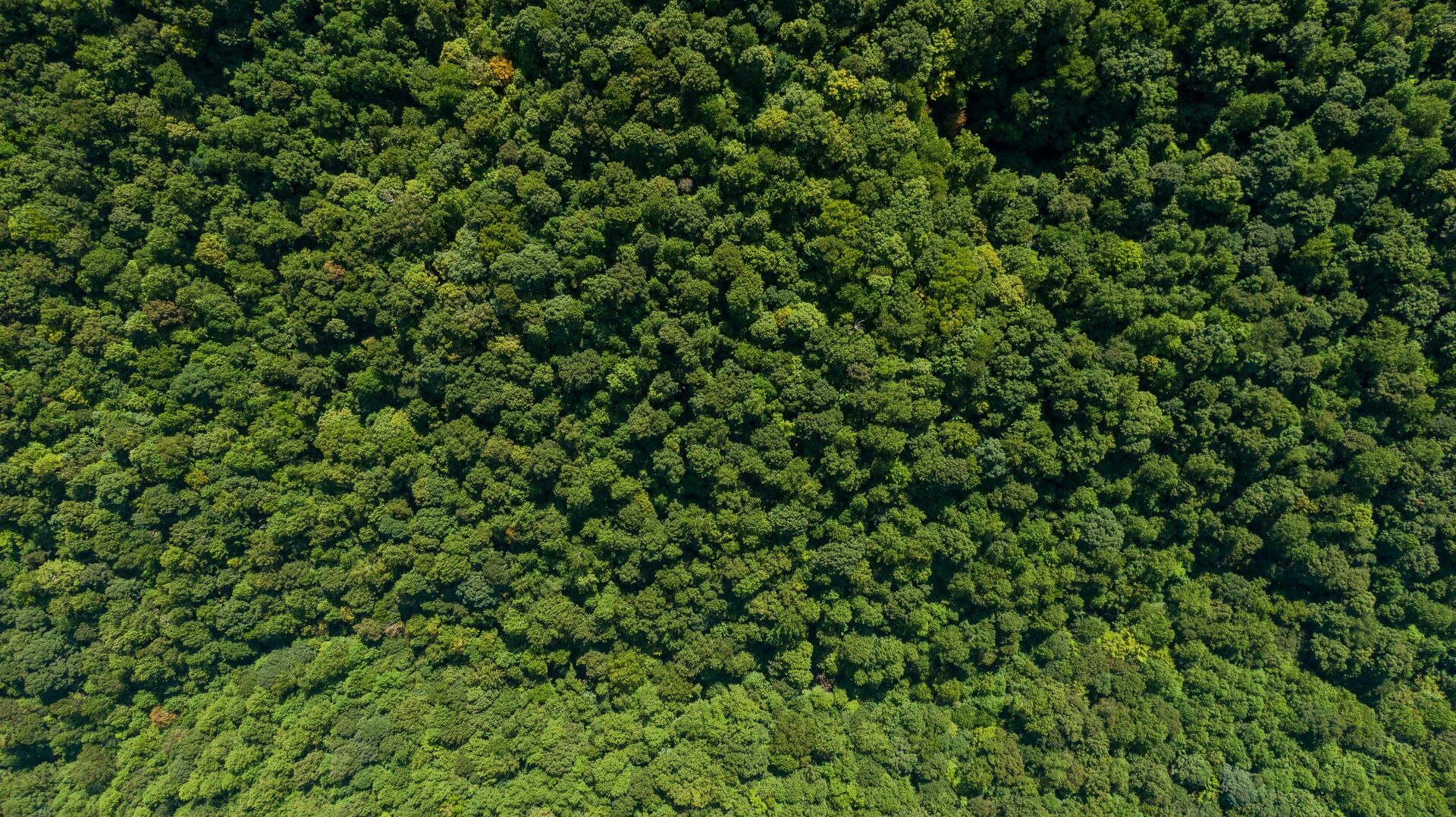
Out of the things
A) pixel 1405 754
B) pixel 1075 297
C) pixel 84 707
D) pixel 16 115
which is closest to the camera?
pixel 16 115

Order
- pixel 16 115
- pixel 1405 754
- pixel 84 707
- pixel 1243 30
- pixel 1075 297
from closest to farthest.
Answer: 1. pixel 1243 30
2. pixel 16 115
3. pixel 1075 297
4. pixel 1405 754
5. pixel 84 707

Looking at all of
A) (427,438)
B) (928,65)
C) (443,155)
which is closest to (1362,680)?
(928,65)

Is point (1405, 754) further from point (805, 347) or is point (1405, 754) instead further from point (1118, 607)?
point (805, 347)

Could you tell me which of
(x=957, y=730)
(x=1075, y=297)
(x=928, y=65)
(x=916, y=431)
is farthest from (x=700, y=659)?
(x=928, y=65)

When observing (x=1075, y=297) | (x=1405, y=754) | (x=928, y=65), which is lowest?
(x=1405, y=754)

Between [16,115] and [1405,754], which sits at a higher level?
[16,115]

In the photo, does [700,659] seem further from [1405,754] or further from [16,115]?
[16,115]

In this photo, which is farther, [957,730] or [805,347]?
[957,730]
